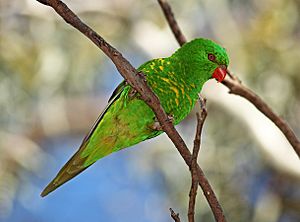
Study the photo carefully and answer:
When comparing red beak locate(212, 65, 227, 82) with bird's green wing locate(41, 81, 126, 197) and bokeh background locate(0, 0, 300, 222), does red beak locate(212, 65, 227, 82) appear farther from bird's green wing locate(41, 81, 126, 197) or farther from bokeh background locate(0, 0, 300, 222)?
bokeh background locate(0, 0, 300, 222)

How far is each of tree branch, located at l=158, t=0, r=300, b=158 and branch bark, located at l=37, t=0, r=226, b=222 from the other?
2.19 ft

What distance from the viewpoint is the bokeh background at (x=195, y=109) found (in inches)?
200

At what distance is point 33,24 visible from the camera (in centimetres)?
558

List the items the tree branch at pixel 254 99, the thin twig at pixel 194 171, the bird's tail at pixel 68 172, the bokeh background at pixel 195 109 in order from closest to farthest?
the thin twig at pixel 194 171 < the bird's tail at pixel 68 172 < the tree branch at pixel 254 99 < the bokeh background at pixel 195 109

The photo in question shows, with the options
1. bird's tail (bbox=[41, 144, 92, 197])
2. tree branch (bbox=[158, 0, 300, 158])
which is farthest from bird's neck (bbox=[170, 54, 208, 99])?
bird's tail (bbox=[41, 144, 92, 197])

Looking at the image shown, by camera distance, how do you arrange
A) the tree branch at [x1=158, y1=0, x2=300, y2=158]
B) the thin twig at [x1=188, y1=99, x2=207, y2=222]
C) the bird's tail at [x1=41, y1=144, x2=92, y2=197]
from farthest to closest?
the tree branch at [x1=158, y1=0, x2=300, y2=158] → the bird's tail at [x1=41, y1=144, x2=92, y2=197] → the thin twig at [x1=188, y1=99, x2=207, y2=222]

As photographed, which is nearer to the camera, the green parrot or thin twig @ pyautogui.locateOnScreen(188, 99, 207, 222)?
thin twig @ pyautogui.locateOnScreen(188, 99, 207, 222)

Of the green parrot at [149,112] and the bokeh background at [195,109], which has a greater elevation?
the bokeh background at [195,109]

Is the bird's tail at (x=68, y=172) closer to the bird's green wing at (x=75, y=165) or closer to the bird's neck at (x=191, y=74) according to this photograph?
the bird's green wing at (x=75, y=165)

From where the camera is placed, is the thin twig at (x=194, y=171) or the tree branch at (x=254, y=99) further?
the tree branch at (x=254, y=99)

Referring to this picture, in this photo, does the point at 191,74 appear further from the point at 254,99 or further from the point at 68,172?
the point at 68,172

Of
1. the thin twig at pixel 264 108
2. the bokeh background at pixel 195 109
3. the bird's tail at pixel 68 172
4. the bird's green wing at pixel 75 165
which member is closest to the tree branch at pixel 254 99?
the thin twig at pixel 264 108

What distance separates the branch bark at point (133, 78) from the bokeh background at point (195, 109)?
325 cm

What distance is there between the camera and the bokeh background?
508cm
